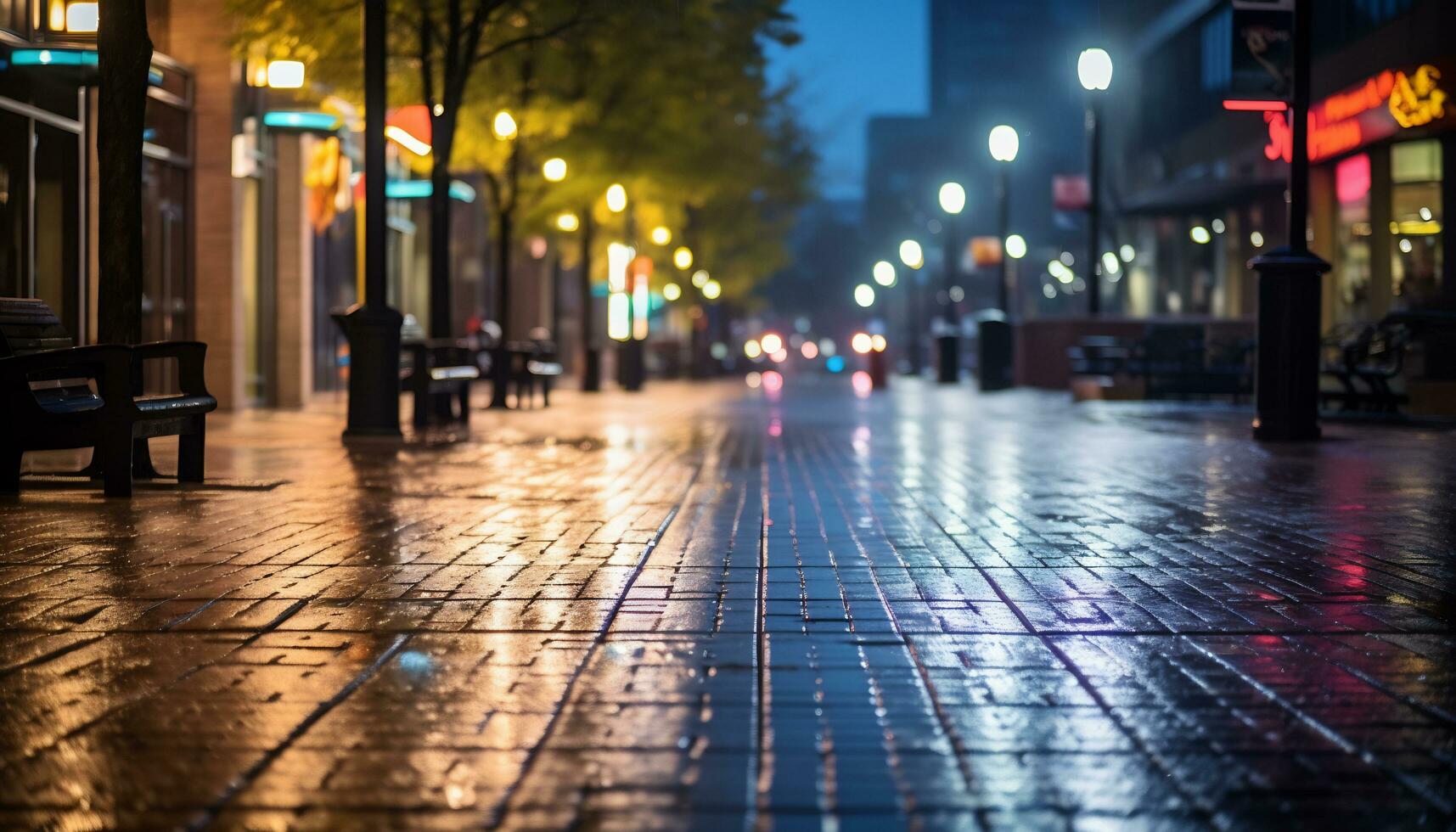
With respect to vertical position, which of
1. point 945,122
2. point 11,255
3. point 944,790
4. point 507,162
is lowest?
point 944,790

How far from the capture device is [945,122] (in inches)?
5881

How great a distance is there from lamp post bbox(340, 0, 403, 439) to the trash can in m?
22.4

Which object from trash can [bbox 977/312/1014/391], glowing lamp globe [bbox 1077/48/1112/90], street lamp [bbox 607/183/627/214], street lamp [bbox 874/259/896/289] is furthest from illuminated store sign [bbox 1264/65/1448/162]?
street lamp [bbox 874/259/896/289]

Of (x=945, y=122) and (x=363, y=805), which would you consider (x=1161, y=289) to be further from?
(x=945, y=122)

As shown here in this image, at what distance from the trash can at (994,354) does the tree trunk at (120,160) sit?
2713 centimetres

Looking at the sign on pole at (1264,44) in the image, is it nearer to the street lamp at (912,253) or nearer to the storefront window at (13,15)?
the storefront window at (13,15)

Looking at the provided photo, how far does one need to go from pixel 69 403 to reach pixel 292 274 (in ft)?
53.2

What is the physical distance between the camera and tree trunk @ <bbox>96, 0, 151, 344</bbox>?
36.1ft

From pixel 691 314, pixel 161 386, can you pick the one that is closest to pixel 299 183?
pixel 161 386

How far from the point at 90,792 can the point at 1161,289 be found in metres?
51.6

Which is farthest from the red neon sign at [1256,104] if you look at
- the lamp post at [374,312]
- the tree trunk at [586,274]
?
the tree trunk at [586,274]

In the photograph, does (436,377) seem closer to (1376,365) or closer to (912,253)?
(1376,365)

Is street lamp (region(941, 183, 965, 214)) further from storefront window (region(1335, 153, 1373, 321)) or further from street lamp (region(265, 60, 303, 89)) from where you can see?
street lamp (region(265, 60, 303, 89))

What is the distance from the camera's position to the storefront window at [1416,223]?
91.7 feet
